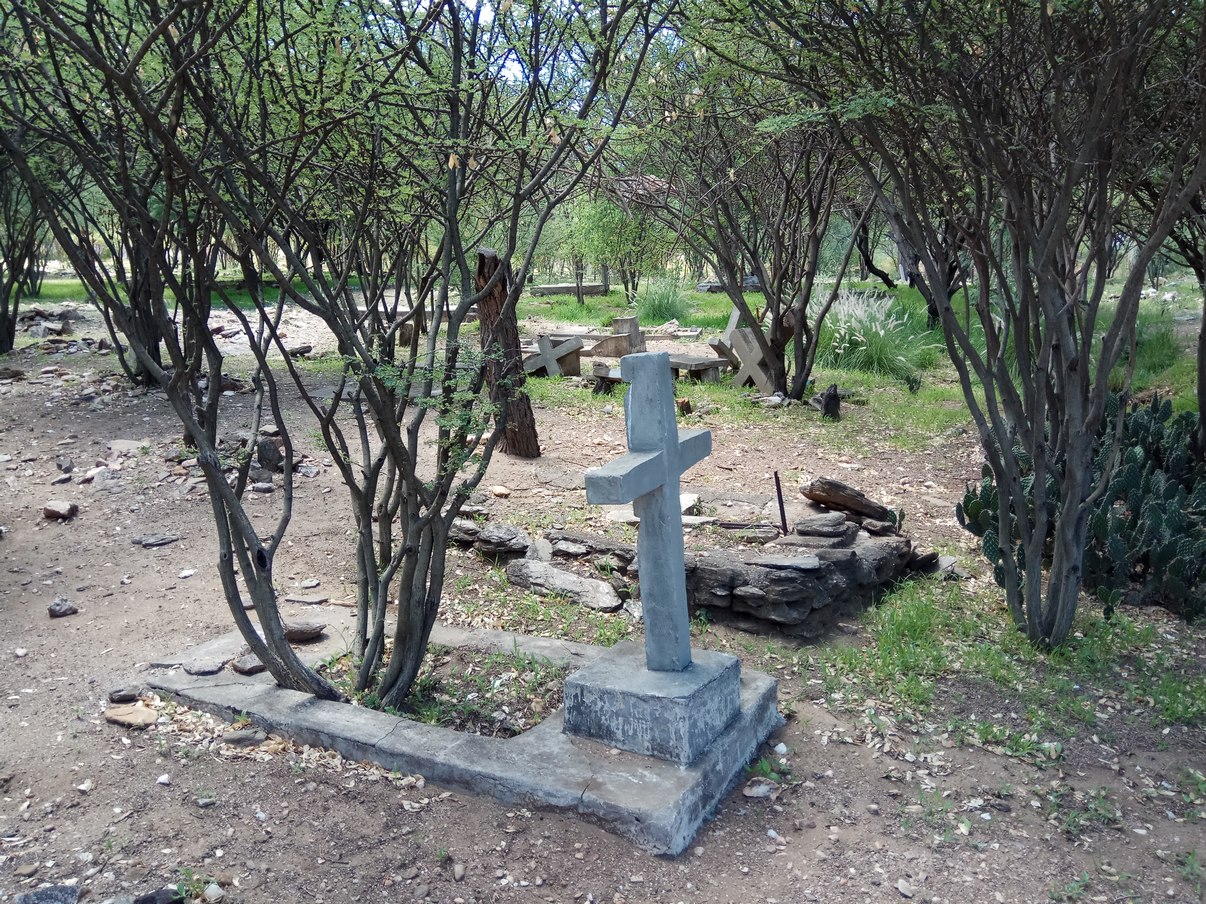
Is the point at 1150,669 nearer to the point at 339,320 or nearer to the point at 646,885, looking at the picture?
the point at 646,885

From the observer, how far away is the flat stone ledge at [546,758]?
2971 millimetres

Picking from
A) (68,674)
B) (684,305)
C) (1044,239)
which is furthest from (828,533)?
(684,305)

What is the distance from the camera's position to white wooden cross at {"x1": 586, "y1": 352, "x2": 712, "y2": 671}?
128 inches

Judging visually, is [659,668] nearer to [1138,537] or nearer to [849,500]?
[849,500]

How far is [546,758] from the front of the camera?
322 cm

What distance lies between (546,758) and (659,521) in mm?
897

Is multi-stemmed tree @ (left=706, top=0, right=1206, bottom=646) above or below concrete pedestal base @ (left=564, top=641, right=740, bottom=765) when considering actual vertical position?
above

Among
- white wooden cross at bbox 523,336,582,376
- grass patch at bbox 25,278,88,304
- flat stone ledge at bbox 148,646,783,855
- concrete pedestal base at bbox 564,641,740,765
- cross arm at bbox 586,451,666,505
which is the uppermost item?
grass patch at bbox 25,278,88,304

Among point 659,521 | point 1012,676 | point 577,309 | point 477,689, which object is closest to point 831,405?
point 1012,676

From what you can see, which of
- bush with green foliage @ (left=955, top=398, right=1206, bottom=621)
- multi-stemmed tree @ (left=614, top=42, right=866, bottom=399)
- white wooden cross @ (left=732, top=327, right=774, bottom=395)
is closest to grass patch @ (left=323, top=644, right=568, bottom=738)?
bush with green foliage @ (left=955, top=398, right=1206, bottom=621)

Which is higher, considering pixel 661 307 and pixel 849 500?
pixel 661 307

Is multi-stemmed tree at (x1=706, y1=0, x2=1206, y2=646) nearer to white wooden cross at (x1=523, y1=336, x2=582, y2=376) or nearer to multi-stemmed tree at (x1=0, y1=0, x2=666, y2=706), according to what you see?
multi-stemmed tree at (x1=0, y1=0, x2=666, y2=706)

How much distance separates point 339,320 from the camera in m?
3.22

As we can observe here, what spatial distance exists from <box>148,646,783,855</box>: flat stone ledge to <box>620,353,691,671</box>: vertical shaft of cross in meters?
0.38
